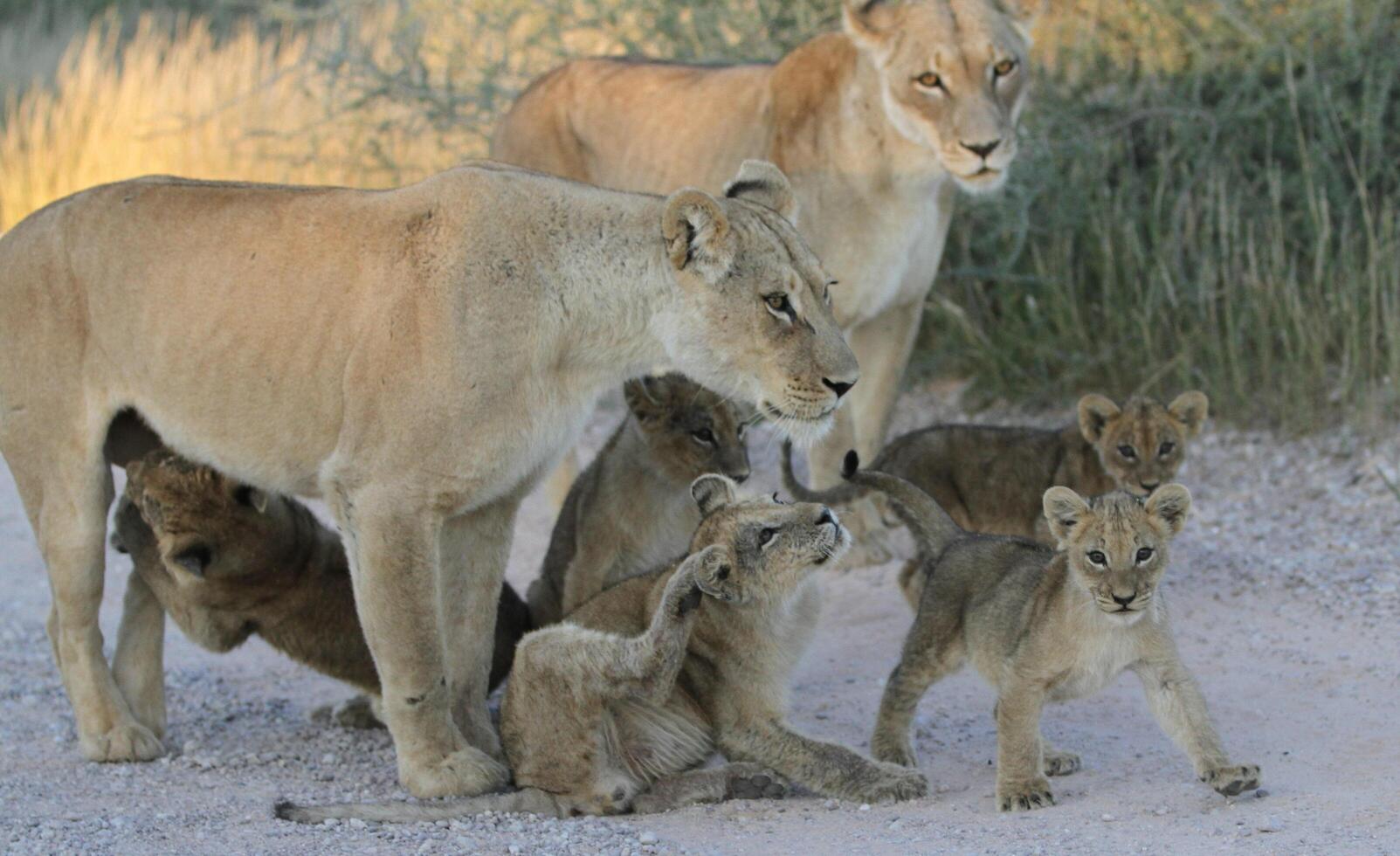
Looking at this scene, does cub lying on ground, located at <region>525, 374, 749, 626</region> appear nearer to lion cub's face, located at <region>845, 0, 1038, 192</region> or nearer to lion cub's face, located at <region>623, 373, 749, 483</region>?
lion cub's face, located at <region>623, 373, 749, 483</region>

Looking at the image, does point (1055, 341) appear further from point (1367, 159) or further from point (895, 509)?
point (895, 509)

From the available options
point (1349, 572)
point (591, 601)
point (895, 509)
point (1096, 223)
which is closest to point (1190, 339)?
point (1096, 223)

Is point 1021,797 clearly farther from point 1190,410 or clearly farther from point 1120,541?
point 1190,410

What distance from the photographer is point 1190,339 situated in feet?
32.4

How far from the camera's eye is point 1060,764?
18.4ft

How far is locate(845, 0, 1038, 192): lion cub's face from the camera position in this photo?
25.1 feet

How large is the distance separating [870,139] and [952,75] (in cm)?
44

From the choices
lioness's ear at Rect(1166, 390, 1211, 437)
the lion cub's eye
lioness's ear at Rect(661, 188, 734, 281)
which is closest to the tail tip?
lioness's ear at Rect(661, 188, 734, 281)

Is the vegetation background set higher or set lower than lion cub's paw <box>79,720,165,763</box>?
higher

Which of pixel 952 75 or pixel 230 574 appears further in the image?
pixel 952 75

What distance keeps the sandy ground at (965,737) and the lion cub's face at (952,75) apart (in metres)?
1.80

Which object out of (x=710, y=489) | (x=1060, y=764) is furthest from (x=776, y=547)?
(x=1060, y=764)

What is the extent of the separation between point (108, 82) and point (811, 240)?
33.0 ft

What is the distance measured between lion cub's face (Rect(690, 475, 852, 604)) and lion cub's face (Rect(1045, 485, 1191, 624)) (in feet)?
2.11
